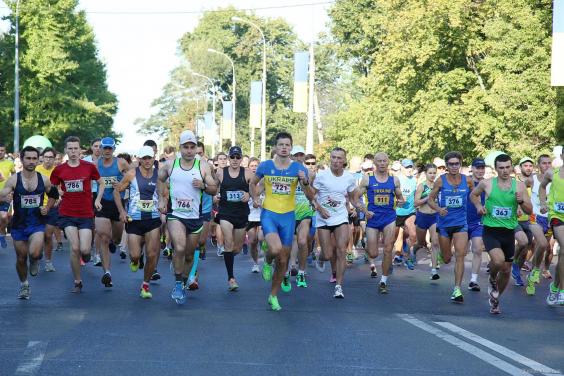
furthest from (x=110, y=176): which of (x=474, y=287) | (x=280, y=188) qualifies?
(x=474, y=287)

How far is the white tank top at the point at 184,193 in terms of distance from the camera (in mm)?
13203

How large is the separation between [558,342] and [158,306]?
450 cm

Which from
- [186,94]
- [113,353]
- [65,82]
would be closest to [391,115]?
[65,82]

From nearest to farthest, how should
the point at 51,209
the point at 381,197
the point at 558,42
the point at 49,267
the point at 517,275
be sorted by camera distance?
the point at 381,197
the point at 517,275
the point at 49,267
the point at 51,209
the point at 558,42

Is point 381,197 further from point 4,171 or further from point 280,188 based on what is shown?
point 4,171

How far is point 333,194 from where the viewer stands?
15.2 meters

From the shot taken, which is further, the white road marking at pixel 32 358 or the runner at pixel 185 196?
the runner at pixel 185 196

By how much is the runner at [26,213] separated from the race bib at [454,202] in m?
5.19

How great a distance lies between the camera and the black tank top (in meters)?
15.8

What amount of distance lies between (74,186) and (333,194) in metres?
3.39

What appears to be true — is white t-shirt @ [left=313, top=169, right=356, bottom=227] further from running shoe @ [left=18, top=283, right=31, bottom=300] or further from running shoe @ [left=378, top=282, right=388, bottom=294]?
running shoe @ [left=18, top=283, right=31, bottom=300]

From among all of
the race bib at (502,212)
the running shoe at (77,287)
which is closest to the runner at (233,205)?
the running shoe at (77,287)

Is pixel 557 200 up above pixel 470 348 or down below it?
above

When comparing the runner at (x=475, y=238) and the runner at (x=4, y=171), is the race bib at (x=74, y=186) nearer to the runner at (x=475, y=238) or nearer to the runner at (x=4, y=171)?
the runner at (x=4, y=171)
